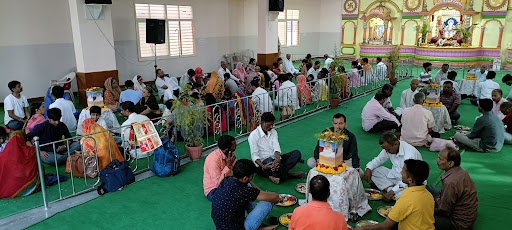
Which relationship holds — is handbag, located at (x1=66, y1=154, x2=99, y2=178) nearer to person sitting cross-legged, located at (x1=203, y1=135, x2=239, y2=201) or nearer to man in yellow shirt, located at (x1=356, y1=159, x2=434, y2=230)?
person sitting cross-legged, located at (x1=203, y1=135, x2=239, y2=201)

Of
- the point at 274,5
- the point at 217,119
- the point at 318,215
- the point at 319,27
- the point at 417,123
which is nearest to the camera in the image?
the point at 318,215

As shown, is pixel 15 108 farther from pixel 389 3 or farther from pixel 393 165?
pixel 389 3

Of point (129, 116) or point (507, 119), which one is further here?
point (507, 119)

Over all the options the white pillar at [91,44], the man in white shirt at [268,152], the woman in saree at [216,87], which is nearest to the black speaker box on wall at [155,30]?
the white pillar at [91,44]

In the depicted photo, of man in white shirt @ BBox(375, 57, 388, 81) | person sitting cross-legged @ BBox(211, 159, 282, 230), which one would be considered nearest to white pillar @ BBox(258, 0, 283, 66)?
man in white shirt @ BBox(375, 57, 388, 81)

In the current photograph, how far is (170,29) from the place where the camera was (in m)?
13.3

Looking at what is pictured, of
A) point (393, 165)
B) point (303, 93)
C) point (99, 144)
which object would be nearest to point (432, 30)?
point (303, 93)

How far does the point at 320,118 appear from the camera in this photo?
27.3 feet

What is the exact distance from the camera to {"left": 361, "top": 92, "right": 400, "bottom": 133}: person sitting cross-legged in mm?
7000

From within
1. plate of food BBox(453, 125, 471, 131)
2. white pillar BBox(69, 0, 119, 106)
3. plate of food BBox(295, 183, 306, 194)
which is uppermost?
white pillar BBox(69, 0, 119, 106)

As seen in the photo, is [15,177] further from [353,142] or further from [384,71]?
[384,71]

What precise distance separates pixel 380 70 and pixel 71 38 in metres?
9.33

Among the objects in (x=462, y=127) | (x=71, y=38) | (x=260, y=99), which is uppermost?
(x=71, y=38)

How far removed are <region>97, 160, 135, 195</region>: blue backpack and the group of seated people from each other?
1.27m
